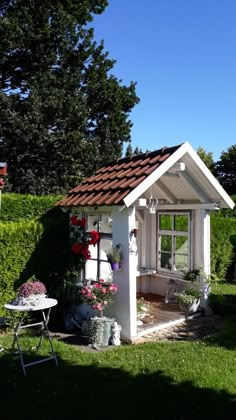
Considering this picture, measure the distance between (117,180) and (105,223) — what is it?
111cm

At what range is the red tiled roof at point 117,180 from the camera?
798 cm

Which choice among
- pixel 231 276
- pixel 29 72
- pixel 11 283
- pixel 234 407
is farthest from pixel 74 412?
pixel 29 72

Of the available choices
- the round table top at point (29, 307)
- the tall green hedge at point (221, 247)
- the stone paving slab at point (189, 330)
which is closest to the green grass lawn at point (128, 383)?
the stone paving slab at point (189, 330)

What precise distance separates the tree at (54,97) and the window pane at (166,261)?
32.5 feet

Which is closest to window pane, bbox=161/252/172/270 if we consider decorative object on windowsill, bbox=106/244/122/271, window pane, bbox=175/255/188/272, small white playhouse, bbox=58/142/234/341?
small white playhouse, bbox=58/142/234/341

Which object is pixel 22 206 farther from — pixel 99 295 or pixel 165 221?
pixel 99 295

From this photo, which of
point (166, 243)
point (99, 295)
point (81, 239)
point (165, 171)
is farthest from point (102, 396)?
point (166, 243)

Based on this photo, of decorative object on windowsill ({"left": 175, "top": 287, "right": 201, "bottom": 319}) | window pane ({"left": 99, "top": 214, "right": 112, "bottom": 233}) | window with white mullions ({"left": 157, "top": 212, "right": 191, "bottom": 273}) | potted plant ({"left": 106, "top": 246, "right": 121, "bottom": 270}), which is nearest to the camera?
potted plant ({"left": 106, "top": 246, "right": 121, "bottom": 270})

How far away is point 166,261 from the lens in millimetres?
10711

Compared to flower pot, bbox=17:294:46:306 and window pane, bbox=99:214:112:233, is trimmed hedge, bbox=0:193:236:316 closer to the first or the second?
window pane, bbox=99:214:112:233

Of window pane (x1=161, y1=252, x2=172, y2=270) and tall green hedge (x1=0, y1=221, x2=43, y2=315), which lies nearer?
tall green hedge (x1=0, y1=221, x2=43, y2=315)

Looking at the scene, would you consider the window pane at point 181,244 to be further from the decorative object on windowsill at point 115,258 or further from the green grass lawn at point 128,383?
the green grass lawn at point 128,383

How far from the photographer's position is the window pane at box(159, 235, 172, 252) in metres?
10.6

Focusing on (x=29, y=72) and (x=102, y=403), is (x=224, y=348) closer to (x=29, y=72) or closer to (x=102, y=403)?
(x=102, y=403)
